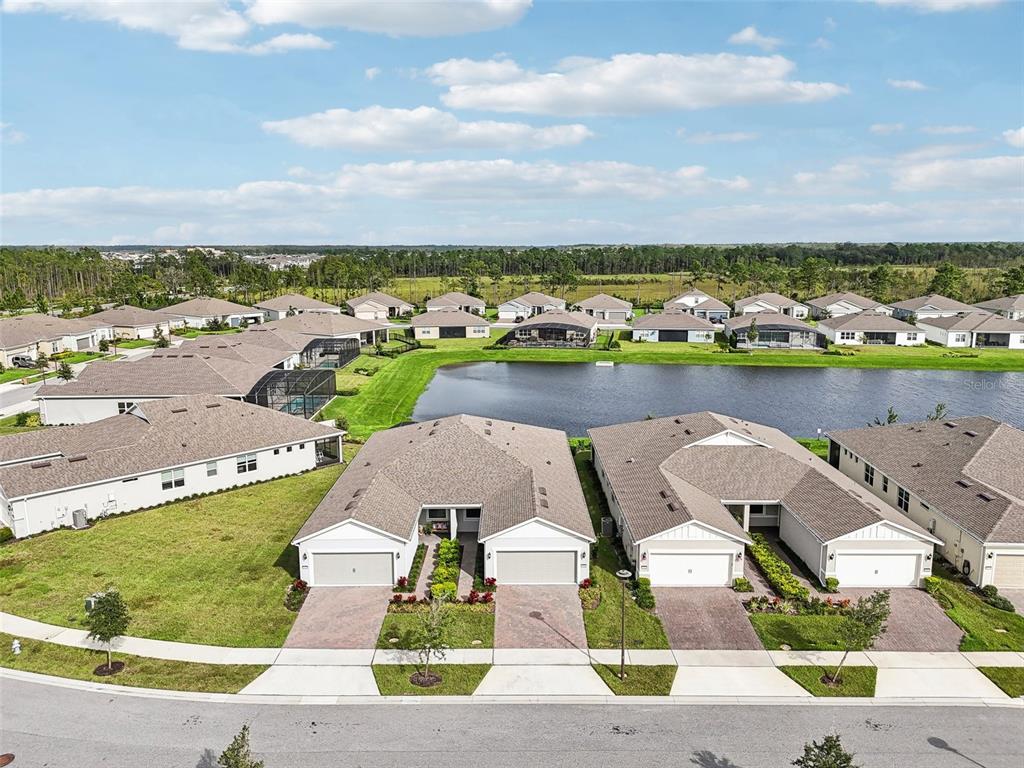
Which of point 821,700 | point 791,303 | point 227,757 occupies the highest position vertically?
point 791,303

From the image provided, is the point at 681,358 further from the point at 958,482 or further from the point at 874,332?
the point at 958,482

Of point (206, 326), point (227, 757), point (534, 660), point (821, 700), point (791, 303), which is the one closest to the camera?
point (227, 757)

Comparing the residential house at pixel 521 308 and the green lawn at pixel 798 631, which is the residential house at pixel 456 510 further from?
the residential house at pixel 521 308

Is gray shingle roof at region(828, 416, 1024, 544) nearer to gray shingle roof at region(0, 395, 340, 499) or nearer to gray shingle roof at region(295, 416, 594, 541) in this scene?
gray shingle roof at region(295, 416, 594, 541)

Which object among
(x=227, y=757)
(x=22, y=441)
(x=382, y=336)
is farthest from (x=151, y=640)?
(x=382, y=336)

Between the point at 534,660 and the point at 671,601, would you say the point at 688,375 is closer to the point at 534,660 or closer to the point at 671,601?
the point at 671,601

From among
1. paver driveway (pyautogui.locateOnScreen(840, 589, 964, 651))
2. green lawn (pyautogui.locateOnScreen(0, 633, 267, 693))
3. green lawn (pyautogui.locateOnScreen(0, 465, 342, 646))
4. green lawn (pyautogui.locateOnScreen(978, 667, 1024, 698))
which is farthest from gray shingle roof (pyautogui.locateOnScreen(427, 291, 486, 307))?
green lawn (pyautogui.locateOnScreen(978, 667, 1024, 698))

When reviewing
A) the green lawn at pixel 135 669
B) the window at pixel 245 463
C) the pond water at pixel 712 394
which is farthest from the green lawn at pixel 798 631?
the pond water at pixel 712 394

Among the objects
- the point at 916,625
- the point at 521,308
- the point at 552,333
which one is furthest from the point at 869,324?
the point at 916,625
